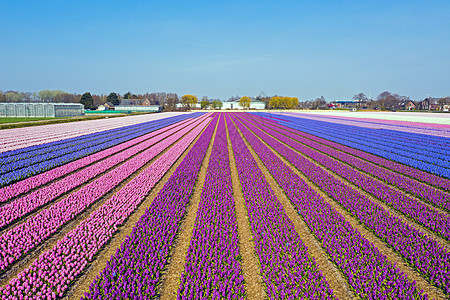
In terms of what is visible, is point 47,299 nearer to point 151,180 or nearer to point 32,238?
point 32,238

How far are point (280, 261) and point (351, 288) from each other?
4.72ft

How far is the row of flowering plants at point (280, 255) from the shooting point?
4750mm

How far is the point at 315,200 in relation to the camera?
9336 mm

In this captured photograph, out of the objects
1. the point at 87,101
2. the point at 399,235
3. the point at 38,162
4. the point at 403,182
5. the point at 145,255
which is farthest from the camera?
the point at 87,101

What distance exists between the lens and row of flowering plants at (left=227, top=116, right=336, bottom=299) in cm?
475

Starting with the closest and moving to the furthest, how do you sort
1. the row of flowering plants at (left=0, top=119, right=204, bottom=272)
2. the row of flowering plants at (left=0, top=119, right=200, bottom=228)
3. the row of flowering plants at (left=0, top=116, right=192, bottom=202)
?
the row of flowering plants at (left=0, top=119, right=204, bottom=272), the row of flowering plants at (left=0, top=119, right=200, bottom=228), the row of flowering plants at (left=0, top=116, right=192, bottom=202)

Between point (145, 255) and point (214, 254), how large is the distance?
1588 millimetres

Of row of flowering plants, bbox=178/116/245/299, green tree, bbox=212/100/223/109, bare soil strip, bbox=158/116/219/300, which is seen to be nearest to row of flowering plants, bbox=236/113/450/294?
row of flowering plants, bbox=178/116/245/299

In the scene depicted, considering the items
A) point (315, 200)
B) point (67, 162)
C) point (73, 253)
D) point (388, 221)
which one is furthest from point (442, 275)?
point (67, 162)

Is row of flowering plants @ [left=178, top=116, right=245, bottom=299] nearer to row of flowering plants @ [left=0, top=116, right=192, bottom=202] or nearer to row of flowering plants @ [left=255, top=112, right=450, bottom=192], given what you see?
row of flowering plants @ [left=0, top=116, right=192, bottom=202]

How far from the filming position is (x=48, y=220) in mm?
7531

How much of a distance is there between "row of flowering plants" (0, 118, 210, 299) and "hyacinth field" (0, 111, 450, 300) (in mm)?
31

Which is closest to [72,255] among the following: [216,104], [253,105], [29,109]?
[29,109]

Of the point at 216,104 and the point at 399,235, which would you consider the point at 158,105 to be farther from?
the point at 399,235
